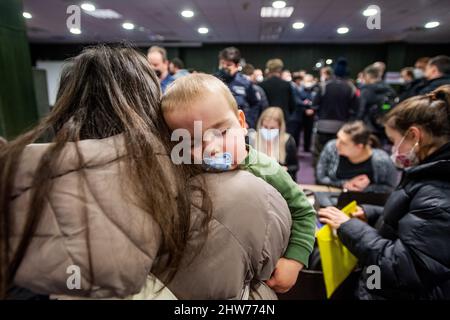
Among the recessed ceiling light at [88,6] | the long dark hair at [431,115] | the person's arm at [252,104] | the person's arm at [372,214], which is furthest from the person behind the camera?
the recessed ceiling light at [88,6]

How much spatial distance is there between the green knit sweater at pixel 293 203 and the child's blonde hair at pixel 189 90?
8.5 inches

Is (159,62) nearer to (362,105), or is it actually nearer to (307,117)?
(362,105)

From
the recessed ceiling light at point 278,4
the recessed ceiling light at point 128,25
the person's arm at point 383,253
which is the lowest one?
the person's arm at point 383,253

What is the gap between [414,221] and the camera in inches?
46.3

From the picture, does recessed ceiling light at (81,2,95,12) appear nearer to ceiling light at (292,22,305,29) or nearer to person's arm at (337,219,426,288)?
ceiling light at (292,22,305,29)

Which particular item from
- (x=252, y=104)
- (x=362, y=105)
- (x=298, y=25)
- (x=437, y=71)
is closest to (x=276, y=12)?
(x=298, y=25)

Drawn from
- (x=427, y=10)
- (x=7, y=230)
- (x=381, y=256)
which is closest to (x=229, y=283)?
(x=7, y=230)

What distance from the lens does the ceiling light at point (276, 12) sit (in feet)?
20.1

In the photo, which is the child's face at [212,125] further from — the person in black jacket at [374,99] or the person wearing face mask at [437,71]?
the person in black jacket at [374,99]

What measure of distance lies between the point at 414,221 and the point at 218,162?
34.6 inches

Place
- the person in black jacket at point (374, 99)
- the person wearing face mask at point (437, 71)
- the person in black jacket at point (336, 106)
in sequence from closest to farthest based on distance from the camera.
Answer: the person wearing face mask at point (437, 71) < the person in black jacket at point (336, 106) < the person in black jacket at point (374, 99)

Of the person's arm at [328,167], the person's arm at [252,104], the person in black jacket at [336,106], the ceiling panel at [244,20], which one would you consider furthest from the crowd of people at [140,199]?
the ceiling panel at [244,20]

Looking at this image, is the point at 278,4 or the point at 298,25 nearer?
the point at 278,4

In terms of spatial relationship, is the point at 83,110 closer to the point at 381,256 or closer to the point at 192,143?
the point at 192,143
